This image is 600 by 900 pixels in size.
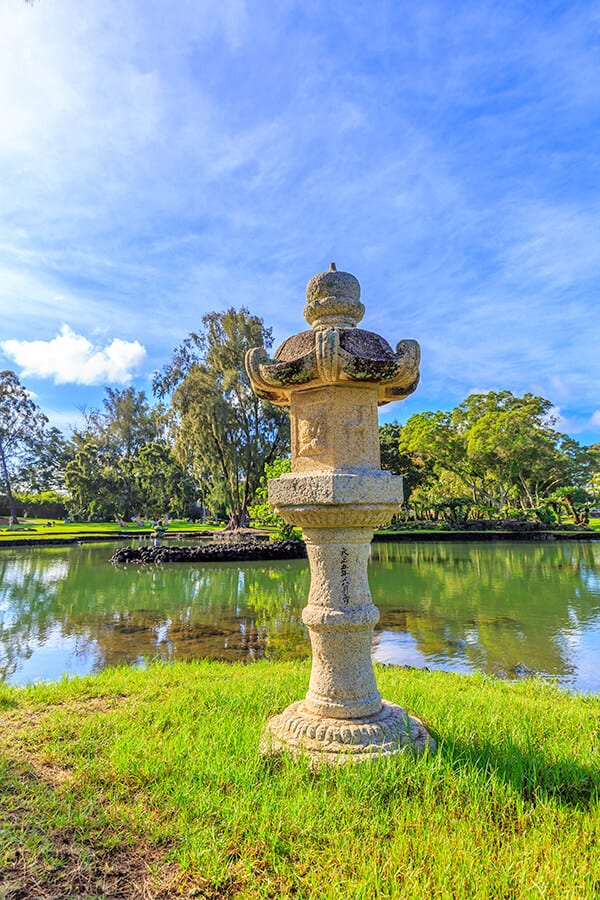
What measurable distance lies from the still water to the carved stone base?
11.9 feet

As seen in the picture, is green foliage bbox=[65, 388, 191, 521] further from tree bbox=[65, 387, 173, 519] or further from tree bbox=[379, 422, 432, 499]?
tree bbox=[379, 422, 432, 499]

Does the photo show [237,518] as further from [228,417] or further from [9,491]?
[9,491]

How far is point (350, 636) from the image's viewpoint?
2.86m

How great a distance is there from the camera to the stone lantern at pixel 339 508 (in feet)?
9.05

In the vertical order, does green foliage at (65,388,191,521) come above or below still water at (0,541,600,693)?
above

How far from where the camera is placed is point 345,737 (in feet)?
8.72

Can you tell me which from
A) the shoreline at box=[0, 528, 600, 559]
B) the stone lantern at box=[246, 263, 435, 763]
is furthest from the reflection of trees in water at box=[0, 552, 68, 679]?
the shoreline at box=[0, 528, 600, 559]

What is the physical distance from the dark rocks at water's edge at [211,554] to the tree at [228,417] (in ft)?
30.5

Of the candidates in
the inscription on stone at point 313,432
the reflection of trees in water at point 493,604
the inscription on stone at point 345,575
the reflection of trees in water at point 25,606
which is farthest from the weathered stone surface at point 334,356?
the reflection of trees in water at point 25,606

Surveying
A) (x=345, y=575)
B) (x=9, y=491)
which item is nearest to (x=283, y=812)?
(x=345, y=575)

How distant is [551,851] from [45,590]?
1331cm

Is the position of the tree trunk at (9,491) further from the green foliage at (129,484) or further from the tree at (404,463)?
the tree at (404,463)

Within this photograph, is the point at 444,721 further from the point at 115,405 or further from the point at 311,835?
the point at 115,405

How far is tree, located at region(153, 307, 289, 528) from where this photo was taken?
1094 inches
